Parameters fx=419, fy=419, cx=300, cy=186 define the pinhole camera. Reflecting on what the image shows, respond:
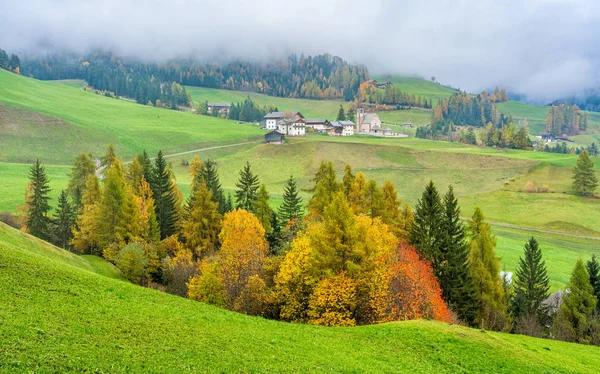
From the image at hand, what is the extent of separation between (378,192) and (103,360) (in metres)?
40.2

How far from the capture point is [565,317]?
4541 cm

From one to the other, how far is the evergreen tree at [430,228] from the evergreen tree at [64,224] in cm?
4790

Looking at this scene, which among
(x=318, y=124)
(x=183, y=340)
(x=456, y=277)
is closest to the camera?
(x=183, y=340)

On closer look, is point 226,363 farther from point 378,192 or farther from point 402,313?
point 378,192

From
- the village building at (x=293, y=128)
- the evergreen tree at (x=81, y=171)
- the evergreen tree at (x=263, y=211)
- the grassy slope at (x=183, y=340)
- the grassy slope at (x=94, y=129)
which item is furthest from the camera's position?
the village building at (x=293, y=128)

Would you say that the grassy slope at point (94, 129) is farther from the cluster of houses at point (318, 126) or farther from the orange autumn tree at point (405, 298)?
the orange autumn tree at point (405, 298)

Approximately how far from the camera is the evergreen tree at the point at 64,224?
5969 cm

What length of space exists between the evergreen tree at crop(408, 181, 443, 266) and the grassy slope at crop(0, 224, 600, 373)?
16754 millimetres

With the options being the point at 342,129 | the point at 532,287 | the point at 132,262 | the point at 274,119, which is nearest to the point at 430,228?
the point at 532,287

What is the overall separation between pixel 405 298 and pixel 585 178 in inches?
3316

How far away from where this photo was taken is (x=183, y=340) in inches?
776

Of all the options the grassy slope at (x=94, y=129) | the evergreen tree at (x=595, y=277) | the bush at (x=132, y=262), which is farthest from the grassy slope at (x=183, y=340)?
the grassy slope at (x=94, y=129)

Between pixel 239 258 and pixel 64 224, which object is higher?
pixel 239 258

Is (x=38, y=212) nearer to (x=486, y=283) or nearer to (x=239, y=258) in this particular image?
(x=239, y=258)
